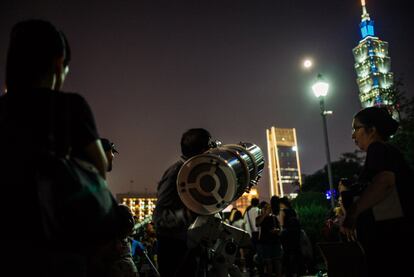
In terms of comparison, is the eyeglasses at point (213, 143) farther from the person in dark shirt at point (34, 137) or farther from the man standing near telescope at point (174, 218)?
the person in dark shirt at point (34, 137)

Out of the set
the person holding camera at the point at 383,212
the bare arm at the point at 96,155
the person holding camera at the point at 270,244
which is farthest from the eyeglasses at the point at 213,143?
the person holding camera at the point at 270,244

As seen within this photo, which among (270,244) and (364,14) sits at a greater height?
(364,14)

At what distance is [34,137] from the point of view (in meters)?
1.68

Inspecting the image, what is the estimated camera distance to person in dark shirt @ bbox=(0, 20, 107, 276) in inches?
64.4

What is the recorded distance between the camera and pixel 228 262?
3.44 metres

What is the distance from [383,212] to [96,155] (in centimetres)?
277

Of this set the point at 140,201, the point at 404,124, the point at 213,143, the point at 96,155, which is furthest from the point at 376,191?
the point at 140,201

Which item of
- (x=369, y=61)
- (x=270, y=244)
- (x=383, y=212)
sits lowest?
(x=270, y=244)

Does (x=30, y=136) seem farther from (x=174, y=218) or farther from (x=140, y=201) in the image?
(x=140, y=201)

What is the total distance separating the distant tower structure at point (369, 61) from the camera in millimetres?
Answer: 121312

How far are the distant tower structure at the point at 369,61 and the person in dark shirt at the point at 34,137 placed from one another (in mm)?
128133

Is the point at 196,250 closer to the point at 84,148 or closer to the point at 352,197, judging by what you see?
the point at 352,197

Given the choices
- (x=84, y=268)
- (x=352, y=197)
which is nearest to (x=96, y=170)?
(x=84, y=268)

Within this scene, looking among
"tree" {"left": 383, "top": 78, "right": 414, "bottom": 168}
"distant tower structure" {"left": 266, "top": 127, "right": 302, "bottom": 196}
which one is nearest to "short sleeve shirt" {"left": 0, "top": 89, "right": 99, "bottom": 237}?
"tree" {"left": 383, "top": 78, "right": 414, "bottom": 168}
